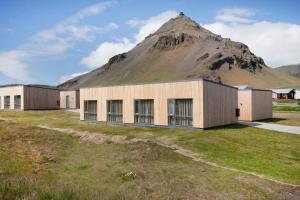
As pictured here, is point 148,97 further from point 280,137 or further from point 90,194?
point 90,194

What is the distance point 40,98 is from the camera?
5616 cm

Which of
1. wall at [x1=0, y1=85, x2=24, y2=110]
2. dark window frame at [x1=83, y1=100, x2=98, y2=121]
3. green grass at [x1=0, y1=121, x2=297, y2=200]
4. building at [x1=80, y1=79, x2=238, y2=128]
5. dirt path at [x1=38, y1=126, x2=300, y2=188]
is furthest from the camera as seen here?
wall at [x1=0, y1=85, x2=24, y2=110]

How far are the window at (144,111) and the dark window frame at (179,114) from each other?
7.00 feet

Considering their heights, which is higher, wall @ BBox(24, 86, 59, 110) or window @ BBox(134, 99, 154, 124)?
wall @ BBox(24, 86, 59, 110)

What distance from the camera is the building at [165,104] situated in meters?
27.5

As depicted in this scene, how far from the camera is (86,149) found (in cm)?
2114

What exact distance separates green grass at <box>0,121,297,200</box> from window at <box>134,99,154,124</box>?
8.94 metres

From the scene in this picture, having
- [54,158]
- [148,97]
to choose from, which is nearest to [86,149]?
[54,158]

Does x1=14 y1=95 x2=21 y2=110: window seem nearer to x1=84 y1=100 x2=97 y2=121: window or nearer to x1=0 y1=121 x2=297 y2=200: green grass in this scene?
x1=84 y1=100 x2=97 y2=121: window

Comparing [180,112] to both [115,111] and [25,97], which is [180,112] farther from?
[25,97]

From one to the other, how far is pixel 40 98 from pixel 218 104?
1439 inches

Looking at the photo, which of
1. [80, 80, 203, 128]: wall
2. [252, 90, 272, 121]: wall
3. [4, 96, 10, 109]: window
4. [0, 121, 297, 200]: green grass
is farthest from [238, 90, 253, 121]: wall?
[4, 96, 10, 109]: window

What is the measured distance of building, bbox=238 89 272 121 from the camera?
3862 centimetres

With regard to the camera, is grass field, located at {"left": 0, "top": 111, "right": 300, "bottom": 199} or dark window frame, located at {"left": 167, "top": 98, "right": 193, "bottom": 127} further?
dark window frame, located at {"left": 167, "top": 98, "right": 193, "bottom": 127}
